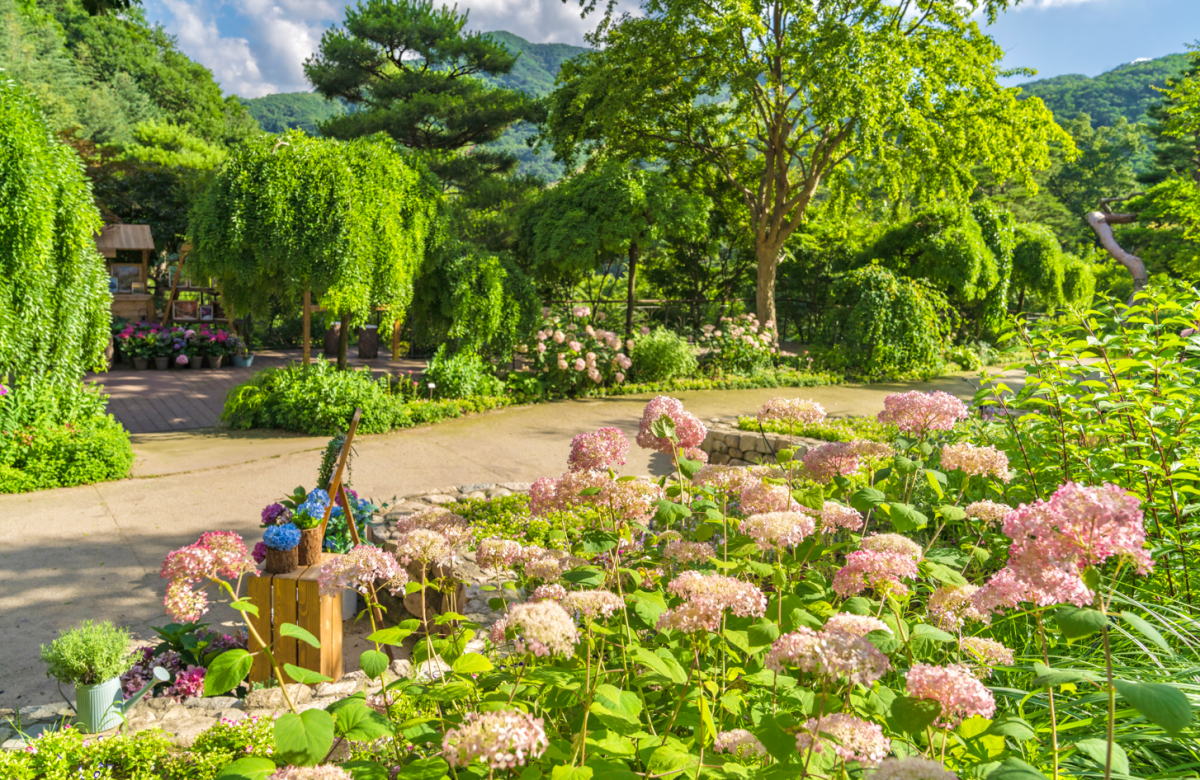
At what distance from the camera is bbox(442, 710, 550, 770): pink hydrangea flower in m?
0.92

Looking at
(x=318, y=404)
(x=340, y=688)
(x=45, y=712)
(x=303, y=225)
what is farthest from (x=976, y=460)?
(x=303, y=225)

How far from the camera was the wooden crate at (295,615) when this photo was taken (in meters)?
2.86

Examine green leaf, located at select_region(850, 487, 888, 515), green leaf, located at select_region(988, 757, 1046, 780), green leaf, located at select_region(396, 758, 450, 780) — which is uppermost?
green leaf, located at select_region(850, 487, 888, 515)

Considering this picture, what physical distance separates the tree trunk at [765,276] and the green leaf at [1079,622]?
11.8 m

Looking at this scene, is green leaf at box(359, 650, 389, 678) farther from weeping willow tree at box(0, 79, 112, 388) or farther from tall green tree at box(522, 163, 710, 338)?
tall green tree at box(522, 163, 710, 338)

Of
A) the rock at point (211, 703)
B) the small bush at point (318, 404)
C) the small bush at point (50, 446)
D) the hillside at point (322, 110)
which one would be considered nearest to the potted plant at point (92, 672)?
the rock at point (211, 703)

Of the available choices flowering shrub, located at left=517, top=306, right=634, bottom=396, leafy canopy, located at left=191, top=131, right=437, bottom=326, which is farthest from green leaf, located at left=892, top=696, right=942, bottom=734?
flowering shrub, located at left=517, top=306, right=634, bottom=396

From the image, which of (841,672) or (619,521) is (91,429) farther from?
(841,672)

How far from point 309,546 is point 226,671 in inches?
73.7

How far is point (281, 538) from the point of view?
2.89 metres

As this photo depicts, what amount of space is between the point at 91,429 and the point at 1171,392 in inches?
300

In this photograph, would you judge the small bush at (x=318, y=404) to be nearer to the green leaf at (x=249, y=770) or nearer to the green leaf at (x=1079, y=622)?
the green leaf at (x=249, y=770)

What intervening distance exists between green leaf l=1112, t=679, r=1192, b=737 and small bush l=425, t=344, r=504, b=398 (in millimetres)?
8323

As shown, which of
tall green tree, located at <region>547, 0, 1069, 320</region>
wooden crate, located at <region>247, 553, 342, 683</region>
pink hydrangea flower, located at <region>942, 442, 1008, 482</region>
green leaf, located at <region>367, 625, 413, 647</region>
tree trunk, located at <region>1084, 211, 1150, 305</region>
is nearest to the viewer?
green leaf, located at <region>367, 625, 413, 647</region>
